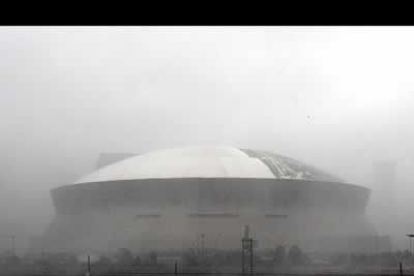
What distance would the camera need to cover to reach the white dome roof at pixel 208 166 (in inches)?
2083

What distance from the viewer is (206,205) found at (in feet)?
169

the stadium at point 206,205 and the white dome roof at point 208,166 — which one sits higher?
the white dome roof at point 208,166

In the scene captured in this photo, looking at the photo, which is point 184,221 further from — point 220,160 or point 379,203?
point 379,203

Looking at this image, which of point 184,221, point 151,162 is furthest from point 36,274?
point 151,162

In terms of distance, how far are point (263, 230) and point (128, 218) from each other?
10.9 metres

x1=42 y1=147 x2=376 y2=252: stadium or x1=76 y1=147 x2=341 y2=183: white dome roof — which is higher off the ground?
x1=76 y1=147 x2=341 y2=183: white dome roof

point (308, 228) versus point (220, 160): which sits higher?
point (220, 160)

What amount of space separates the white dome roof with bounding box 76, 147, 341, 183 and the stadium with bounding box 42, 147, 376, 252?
8 centimetres

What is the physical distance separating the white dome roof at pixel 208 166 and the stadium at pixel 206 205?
0.08 m

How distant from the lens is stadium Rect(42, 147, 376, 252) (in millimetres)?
50906

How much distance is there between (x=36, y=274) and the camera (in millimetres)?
28438

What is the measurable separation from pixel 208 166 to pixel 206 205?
3936 millimetres

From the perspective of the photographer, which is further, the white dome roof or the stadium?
the white dome roof

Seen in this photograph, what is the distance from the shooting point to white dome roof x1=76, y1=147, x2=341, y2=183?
52.9 meters
